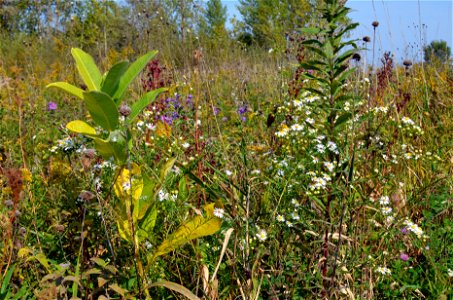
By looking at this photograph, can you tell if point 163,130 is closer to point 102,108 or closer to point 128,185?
point 128,185

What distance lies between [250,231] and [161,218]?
0.42 metres

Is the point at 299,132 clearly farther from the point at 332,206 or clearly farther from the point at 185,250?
the point at 185,250

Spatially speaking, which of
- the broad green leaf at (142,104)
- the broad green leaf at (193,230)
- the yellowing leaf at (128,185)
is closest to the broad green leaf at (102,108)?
the broad green leaf at (142,104)

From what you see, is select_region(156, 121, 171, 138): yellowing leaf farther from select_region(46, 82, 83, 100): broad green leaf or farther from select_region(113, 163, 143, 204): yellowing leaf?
select_region(46, 82, 83, 100): broad green leaf

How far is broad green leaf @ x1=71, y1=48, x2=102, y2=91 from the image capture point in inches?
69.2

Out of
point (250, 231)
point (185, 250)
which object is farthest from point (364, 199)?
point (185, 250)

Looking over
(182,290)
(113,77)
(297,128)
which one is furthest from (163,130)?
(182,290)

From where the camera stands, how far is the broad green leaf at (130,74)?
1.74 metres

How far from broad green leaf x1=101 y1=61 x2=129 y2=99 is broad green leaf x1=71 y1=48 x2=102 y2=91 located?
2.5 inches

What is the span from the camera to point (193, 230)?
173cm

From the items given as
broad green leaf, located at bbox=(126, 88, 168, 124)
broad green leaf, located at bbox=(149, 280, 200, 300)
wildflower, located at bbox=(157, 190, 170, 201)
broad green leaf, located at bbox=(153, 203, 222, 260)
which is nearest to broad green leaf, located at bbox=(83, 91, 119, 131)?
broad green leaf, located at bbox=(126, 88, 168, 124)

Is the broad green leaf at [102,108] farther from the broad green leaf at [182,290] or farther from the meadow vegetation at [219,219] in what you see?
the broad green leaf at [182,290]

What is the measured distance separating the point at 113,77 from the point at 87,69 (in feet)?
0.46

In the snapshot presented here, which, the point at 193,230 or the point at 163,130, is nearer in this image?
the point at 193,230
